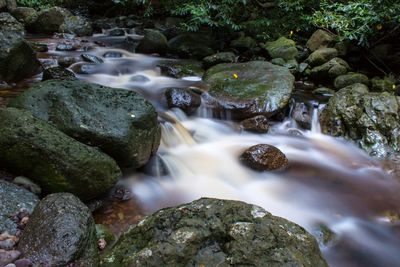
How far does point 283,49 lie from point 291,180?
5.38 metres

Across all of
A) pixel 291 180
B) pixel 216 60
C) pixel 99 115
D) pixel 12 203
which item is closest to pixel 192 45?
pixel 216 60

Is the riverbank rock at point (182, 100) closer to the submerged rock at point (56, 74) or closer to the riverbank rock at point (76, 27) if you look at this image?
the submerged rock at point (56, 74)

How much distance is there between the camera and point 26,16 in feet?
38.6

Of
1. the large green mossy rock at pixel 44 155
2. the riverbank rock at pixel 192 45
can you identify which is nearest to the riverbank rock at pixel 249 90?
the riverbank rock at pixel 192 45

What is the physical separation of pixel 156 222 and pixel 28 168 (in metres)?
1.74

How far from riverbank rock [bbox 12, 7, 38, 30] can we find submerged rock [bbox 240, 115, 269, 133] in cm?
872

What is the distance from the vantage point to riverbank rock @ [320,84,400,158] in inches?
255

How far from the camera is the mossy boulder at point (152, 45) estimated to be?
996 cm

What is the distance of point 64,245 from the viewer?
8.18ft

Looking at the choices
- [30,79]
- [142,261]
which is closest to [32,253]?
[142,261]

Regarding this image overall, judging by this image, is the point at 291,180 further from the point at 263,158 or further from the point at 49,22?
the point at 49,22

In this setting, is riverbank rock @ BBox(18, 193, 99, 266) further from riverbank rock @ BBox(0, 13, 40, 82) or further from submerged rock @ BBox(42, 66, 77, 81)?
riverbank rock @ BBox(0, 13, 40, 82)

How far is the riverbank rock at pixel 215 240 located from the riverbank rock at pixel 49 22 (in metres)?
11.0

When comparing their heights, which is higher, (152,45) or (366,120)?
(152,45)
